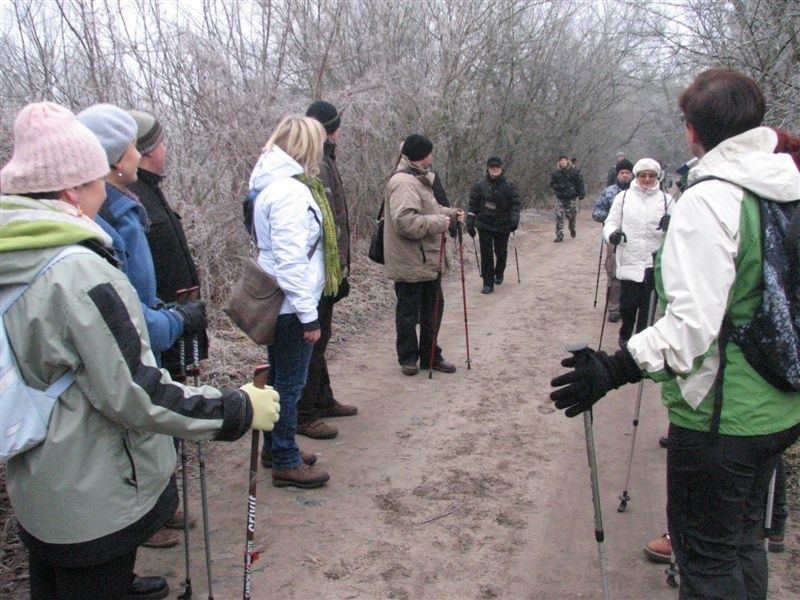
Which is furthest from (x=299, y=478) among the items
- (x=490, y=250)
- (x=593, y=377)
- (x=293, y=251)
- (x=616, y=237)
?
(x=490, y=250)

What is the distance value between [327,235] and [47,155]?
2.19 meters

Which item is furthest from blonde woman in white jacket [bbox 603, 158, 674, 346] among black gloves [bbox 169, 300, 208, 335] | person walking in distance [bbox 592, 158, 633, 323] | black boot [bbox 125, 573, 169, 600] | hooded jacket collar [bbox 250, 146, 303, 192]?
black boot [bbox 125, 573, 169, 600]

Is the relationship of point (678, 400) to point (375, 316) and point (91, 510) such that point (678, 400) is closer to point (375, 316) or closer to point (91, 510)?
point (91, 510)

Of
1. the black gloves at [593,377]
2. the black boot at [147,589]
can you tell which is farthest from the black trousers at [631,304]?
the black boot at [147,589]

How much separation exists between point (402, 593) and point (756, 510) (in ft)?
5.22

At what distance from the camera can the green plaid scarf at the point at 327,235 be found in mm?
4082

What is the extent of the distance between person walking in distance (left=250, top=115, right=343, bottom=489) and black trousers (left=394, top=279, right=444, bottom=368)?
204 cm

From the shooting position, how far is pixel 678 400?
244 cm

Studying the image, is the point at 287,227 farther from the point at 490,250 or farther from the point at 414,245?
the point at 490,250

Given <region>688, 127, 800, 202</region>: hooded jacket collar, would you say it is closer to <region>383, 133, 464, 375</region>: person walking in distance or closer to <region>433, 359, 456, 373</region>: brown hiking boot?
<region>383, 133, 464, 375</region>: person walking in distance

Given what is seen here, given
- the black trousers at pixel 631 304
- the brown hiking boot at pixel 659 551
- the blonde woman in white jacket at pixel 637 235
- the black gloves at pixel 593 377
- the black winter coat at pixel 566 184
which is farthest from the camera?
the black winter coat at pixel 566 184

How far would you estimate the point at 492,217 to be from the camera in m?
10.5

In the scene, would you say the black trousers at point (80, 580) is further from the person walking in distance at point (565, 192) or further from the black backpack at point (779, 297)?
the person walking in distance at point (565, 192)

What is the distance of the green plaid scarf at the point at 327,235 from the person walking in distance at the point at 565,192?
12.7 meters
